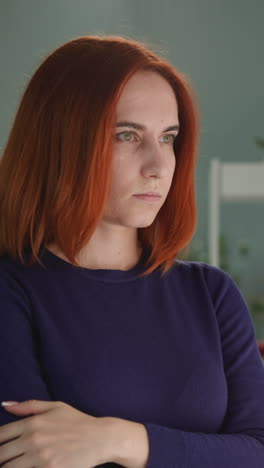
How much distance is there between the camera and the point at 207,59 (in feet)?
15.4

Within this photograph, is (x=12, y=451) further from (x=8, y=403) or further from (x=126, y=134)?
(x=126, y=134)

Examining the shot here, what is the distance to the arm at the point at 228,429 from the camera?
1024 mm

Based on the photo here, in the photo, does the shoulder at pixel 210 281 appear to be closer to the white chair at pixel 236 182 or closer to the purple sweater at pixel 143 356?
the purple sweater at pixel 143 356

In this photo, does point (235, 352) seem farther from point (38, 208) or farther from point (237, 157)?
point (237, 157)

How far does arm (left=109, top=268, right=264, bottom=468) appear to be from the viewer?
102 centimetres

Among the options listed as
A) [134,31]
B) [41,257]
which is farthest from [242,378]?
[134,31]

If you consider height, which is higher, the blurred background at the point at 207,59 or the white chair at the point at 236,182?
the blurred background at the point at 207,59

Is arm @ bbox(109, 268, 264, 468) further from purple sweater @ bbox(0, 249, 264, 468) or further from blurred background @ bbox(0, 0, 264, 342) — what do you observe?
blurred background @ bbox(0, 0, 264, 342)

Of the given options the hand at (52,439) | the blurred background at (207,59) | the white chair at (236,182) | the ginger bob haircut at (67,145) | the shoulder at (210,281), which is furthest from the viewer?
the blurred background at (207,59)

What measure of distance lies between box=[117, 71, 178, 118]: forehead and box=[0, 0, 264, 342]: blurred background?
338cm

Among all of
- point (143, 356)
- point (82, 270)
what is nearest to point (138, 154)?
point (82, 270)

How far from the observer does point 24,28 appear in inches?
189

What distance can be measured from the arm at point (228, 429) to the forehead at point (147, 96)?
1.04ft

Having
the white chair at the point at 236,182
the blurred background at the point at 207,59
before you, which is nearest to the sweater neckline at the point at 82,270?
the white chair at the point at 236,182
